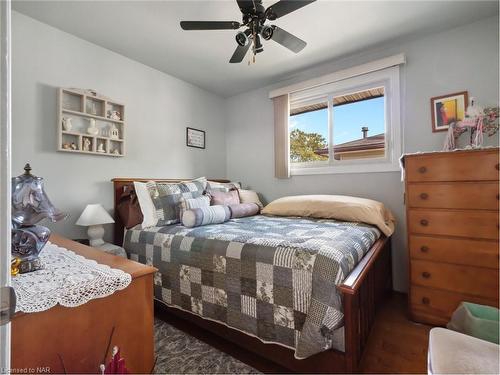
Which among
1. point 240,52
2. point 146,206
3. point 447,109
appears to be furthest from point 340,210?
point 146,206

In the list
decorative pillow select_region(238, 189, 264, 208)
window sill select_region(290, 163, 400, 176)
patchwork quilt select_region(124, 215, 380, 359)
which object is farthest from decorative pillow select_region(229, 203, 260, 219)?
window sill select_region(290, 163, 400, 176)

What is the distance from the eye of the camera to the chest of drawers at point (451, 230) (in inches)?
64.5

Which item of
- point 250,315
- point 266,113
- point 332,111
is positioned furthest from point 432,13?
point 250,315

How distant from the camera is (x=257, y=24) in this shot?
5.44 ft

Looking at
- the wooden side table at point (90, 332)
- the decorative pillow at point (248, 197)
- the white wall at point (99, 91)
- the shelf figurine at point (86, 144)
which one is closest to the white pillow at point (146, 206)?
the white wall at point (99, 91)

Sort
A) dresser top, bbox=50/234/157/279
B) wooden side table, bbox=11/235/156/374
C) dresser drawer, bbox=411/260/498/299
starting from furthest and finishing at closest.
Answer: dresser drawer, bbox=411/260/498/299 < dresser top, bbox=50/234/157/279 < wooden side table, bbox=11/235/156/374

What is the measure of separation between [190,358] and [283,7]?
224cm

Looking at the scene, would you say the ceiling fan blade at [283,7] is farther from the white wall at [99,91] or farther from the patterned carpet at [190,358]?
the patterned carpet at [190,358]

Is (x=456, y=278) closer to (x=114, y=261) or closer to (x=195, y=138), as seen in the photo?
(x=114, y=261)

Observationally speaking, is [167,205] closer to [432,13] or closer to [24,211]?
[24,211]

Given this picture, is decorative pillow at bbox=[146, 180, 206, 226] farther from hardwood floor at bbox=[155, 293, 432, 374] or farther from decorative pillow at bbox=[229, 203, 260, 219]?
hardwood floor at bbox=[155, 293, 432, 374]

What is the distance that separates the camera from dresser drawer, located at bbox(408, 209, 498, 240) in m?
1.64

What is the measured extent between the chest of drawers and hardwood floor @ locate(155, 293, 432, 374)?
0.18m

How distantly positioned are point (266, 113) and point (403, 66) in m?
1.66
